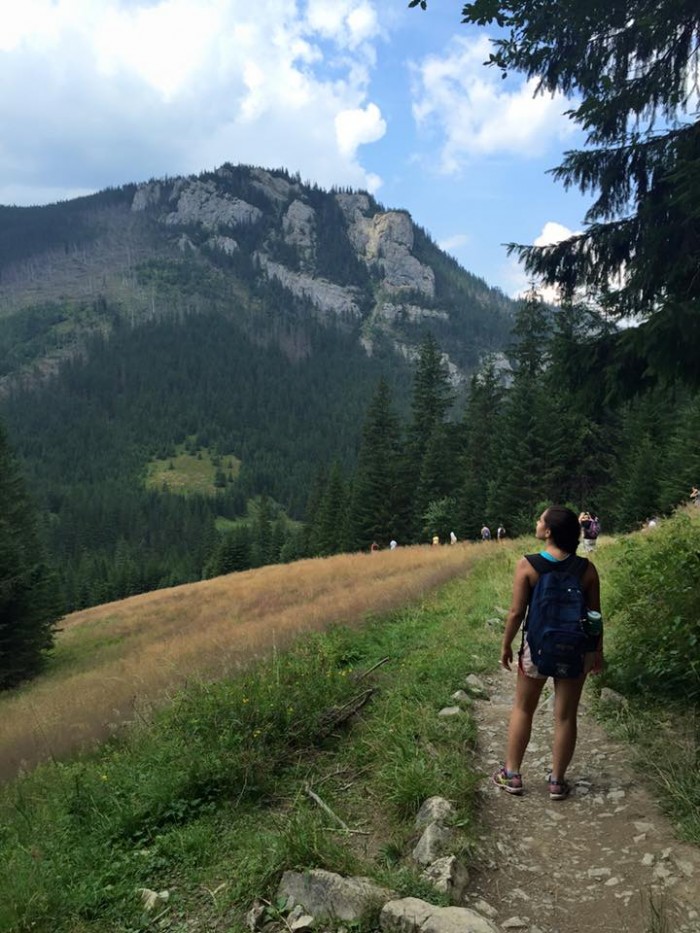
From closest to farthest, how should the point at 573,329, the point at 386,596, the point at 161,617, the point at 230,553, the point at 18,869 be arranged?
the point at 18,869
the point at 386,596
the point at 161,617
the point at 573,329
the point at 230,553

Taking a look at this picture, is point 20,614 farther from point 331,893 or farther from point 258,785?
point 331,893

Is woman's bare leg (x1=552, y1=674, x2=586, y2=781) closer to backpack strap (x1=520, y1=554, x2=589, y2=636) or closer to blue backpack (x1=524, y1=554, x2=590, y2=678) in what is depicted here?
blue backpack (x1=524, y1=554, x2=590, y2=678)

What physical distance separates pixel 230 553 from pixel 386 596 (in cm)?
6138

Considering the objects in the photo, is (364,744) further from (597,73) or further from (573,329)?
(573,329)

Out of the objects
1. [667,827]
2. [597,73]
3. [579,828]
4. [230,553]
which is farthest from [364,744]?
[230,553]

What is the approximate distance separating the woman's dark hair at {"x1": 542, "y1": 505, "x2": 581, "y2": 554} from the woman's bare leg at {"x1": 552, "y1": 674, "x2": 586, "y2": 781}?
866 mm

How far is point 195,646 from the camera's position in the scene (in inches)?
455

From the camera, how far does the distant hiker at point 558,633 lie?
397cm

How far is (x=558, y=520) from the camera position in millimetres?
4078

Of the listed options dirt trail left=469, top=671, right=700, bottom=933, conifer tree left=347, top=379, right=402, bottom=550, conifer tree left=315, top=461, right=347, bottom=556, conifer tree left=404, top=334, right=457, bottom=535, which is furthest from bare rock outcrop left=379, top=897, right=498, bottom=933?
conifer tree left=315, top=461, right=347, bottom=556

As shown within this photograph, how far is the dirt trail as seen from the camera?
10.1 feet

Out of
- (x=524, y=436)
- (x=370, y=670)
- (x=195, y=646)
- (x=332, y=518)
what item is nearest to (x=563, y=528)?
(x=370, y=670)

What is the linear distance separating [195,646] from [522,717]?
28.1ft

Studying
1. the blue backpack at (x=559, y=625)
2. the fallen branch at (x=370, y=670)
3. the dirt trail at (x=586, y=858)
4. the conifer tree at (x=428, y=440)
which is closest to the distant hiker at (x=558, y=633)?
the blue backpack at (x=559, y=625)
